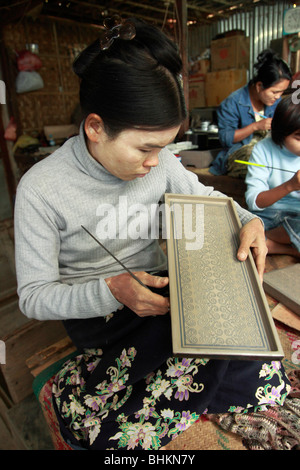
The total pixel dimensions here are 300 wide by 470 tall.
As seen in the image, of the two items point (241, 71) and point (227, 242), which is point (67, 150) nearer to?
point (227, 242)

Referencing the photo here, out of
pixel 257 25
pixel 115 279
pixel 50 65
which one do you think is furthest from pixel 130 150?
pixel 257 25

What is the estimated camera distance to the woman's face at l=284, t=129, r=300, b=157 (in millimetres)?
1992

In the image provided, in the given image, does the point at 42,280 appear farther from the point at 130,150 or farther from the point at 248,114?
the point at 248,114

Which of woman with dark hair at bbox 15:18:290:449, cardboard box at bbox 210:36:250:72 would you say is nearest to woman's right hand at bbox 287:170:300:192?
woman with dark hair at bbox 15:18:290:449

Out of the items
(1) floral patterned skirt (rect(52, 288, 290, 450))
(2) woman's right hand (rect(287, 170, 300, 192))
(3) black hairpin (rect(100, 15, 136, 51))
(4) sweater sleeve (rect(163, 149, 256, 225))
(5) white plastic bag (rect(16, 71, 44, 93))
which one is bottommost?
(1) floral patterned skirt (rect(52, 288, 290, 450))

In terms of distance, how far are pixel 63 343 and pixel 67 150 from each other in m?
1.04

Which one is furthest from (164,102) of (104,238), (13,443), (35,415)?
(13,443)

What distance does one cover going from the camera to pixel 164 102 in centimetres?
109

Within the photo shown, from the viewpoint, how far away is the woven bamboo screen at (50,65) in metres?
5.50

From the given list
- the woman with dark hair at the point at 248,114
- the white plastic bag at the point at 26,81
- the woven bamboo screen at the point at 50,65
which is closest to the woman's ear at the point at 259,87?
the woman with dark hair at the point at 248,114

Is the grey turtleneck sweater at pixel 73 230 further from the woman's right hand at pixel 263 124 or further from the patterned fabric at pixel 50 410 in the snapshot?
the woman's right hand at pixel 263 124

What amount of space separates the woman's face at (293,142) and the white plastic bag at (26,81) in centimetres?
491

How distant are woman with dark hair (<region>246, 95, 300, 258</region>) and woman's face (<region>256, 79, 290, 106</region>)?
1100mm

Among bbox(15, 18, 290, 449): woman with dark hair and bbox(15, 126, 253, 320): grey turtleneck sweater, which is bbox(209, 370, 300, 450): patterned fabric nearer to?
bbox(15, 18, 290, 449): woman with dark hair
